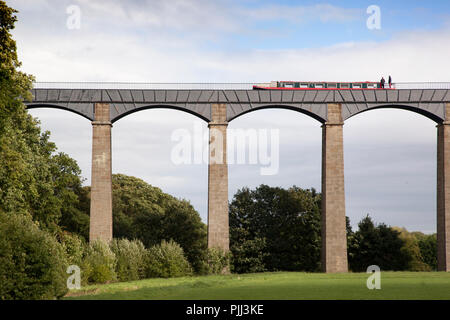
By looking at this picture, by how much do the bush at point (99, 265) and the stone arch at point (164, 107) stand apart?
426 inches

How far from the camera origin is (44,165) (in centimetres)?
4112

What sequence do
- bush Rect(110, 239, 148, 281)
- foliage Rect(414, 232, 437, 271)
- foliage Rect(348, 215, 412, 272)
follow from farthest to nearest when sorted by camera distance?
1. foliage Rect(414, 232, 437, 271)
2. foliage Rect(348, 215, 412, 272)
3. bush Rect(110, 239, 148, 281)

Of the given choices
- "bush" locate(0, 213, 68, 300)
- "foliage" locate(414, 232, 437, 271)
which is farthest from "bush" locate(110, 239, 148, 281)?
"foliage" locate(414, 232, 437, 271)

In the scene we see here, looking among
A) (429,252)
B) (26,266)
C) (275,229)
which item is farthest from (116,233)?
(429,252)

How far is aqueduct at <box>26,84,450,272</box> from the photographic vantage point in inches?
1652

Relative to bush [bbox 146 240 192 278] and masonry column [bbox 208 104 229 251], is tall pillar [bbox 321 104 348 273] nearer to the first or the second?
masonry column [bbox 208 104 229 251]

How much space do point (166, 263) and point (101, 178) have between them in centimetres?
837

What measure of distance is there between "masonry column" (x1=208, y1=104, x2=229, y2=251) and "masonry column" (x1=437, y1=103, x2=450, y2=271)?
15762 mm

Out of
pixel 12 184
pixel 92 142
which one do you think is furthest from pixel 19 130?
pixel 92 142

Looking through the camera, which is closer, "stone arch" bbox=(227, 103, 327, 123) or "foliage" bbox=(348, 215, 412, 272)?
"stone arch" bbox=(227, 103, 327, 123)

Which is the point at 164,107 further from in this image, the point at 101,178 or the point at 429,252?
the point at 429,252
